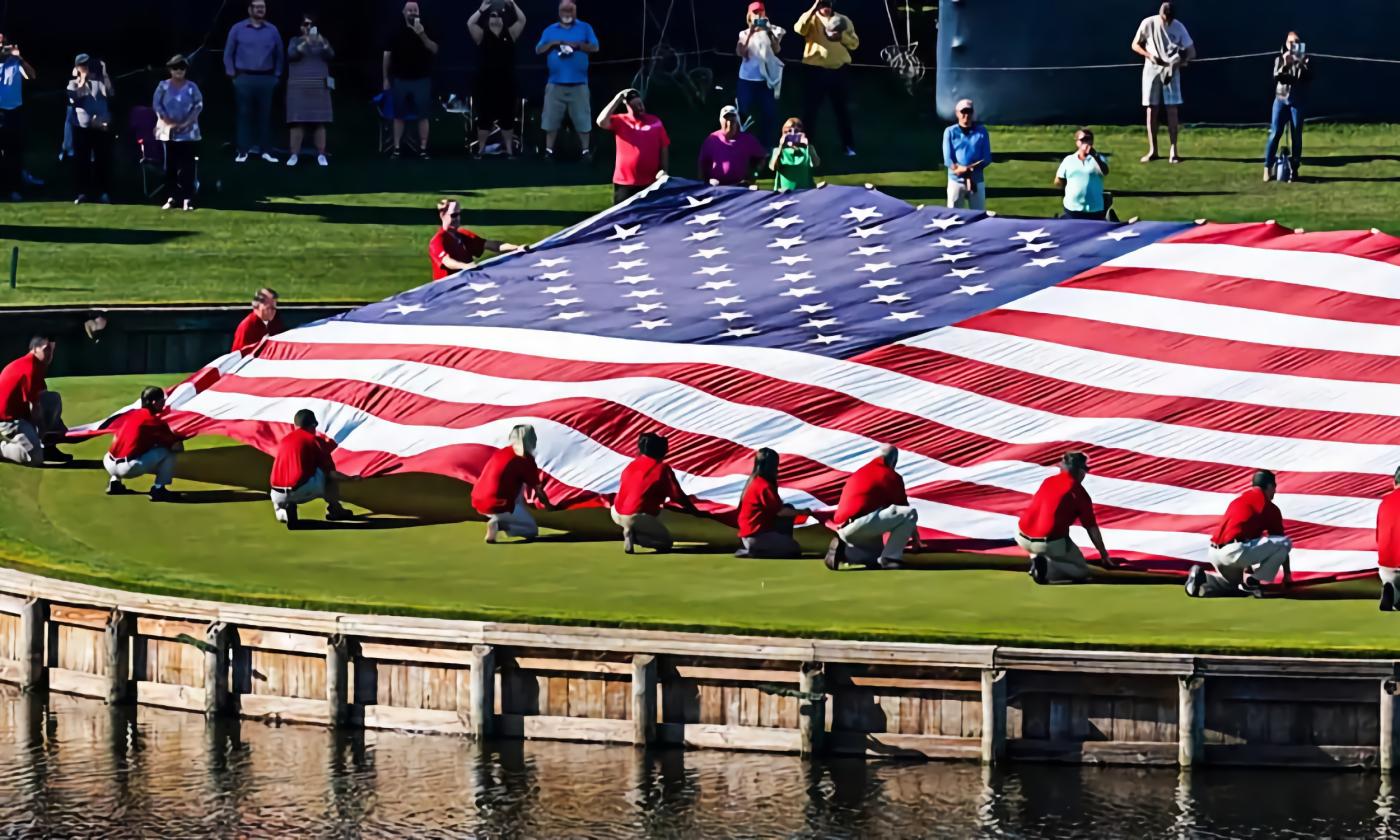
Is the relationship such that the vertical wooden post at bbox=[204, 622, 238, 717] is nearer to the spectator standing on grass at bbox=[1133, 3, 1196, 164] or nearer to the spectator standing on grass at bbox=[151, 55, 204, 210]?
the spectator standing on grass at bbox=[151, 55, 204, 210]

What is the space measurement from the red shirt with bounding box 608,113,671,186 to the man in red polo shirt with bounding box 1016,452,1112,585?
31.9ft

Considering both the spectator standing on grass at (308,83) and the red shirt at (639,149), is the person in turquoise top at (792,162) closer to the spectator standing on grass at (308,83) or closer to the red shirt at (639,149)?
the red shirt at (639,149)

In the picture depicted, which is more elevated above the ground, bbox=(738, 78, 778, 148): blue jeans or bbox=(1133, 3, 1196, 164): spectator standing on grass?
bbox=(1133, 3, 1196, 164): spectator standing on grass

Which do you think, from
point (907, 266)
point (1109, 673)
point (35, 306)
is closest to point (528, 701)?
point (1109, 673)

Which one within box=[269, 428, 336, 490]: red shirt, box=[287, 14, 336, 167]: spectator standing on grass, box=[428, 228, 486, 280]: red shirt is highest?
box=[287, 14, 336, 167]: spectator standing on grass

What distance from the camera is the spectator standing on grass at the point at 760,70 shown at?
34656mm

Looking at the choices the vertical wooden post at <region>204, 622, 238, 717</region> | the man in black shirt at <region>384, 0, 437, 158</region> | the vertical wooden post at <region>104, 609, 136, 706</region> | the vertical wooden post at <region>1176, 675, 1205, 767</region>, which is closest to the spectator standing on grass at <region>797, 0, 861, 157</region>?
the man in black shirt at <region>384, 0, 437, 158</region>

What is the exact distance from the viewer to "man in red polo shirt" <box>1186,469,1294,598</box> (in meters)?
19.9

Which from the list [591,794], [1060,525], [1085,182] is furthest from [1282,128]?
[591,794]

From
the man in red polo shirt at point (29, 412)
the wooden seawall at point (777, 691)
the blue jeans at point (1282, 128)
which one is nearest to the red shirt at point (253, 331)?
the man in red polo shirt at point (29, 412)

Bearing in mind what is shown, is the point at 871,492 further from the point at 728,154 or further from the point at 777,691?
the point at 728,154

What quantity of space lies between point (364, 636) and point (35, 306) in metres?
13.6

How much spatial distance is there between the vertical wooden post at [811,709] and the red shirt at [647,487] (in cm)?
417

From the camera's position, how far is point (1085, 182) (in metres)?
28.7
